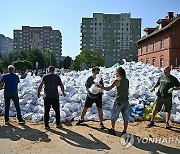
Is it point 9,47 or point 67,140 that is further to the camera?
point 9,47

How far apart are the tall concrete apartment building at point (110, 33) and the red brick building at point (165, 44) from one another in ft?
203

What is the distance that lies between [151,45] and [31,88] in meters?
32.5

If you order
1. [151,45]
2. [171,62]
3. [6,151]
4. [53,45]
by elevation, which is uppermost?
[53,45]

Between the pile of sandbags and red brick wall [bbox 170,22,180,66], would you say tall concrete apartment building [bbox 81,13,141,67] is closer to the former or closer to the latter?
red brick wall [bbox 170,22,180,66]

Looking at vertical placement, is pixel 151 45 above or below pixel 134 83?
above

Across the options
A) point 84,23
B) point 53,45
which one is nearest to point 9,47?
point 53,45

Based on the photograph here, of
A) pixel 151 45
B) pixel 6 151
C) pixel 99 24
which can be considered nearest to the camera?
pixel 6 151

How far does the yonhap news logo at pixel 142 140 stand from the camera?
566 centimetres

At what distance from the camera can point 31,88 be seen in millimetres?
9531

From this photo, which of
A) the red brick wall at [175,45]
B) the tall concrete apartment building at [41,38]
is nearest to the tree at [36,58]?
the red brick wall at [175,45]

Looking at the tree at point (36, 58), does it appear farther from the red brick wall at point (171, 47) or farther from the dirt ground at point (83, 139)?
the dirt ground at point (83, 139)

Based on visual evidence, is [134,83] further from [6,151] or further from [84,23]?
[84,23]

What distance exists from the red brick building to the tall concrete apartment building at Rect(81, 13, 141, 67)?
6198cm

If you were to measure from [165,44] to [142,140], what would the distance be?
29665 mm
